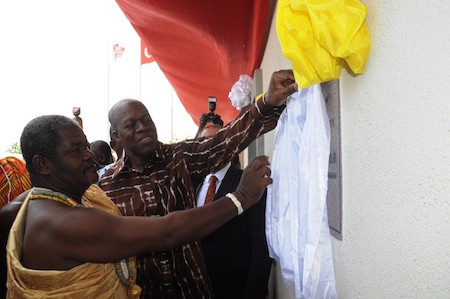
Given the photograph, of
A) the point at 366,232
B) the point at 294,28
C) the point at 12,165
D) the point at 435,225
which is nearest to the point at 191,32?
the point at 12,165

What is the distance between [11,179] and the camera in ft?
7.35

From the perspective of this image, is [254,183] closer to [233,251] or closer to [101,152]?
[233,251]

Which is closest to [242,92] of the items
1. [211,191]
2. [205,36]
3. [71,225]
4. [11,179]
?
[205,36]

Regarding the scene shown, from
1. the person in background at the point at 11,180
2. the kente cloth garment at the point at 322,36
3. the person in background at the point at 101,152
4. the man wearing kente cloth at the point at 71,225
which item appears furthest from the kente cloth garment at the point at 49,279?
the person in background at the point at 101,152

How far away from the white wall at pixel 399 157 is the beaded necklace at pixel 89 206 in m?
0.92

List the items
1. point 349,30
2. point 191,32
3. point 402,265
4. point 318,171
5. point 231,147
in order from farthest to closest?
1. point 191,32
2. point 231,147
3. point 318,171
4. point 349,30
5. point 402,265

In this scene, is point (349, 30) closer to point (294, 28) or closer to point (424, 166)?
point (294, 28)

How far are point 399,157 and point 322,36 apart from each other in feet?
1.19

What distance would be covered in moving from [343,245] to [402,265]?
0.38 m

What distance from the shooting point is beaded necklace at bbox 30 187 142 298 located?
130 centimetres

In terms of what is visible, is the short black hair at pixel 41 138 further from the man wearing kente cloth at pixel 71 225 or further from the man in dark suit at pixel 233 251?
the man in dark suit at pixel 233 251

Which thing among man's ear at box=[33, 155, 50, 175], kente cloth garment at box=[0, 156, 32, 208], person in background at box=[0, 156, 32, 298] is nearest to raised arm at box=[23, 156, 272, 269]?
man's ear at box=[33, 155, 50, 175]

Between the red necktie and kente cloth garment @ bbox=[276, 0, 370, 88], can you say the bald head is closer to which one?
the red necktie

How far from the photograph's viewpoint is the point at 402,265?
75 centimetres
